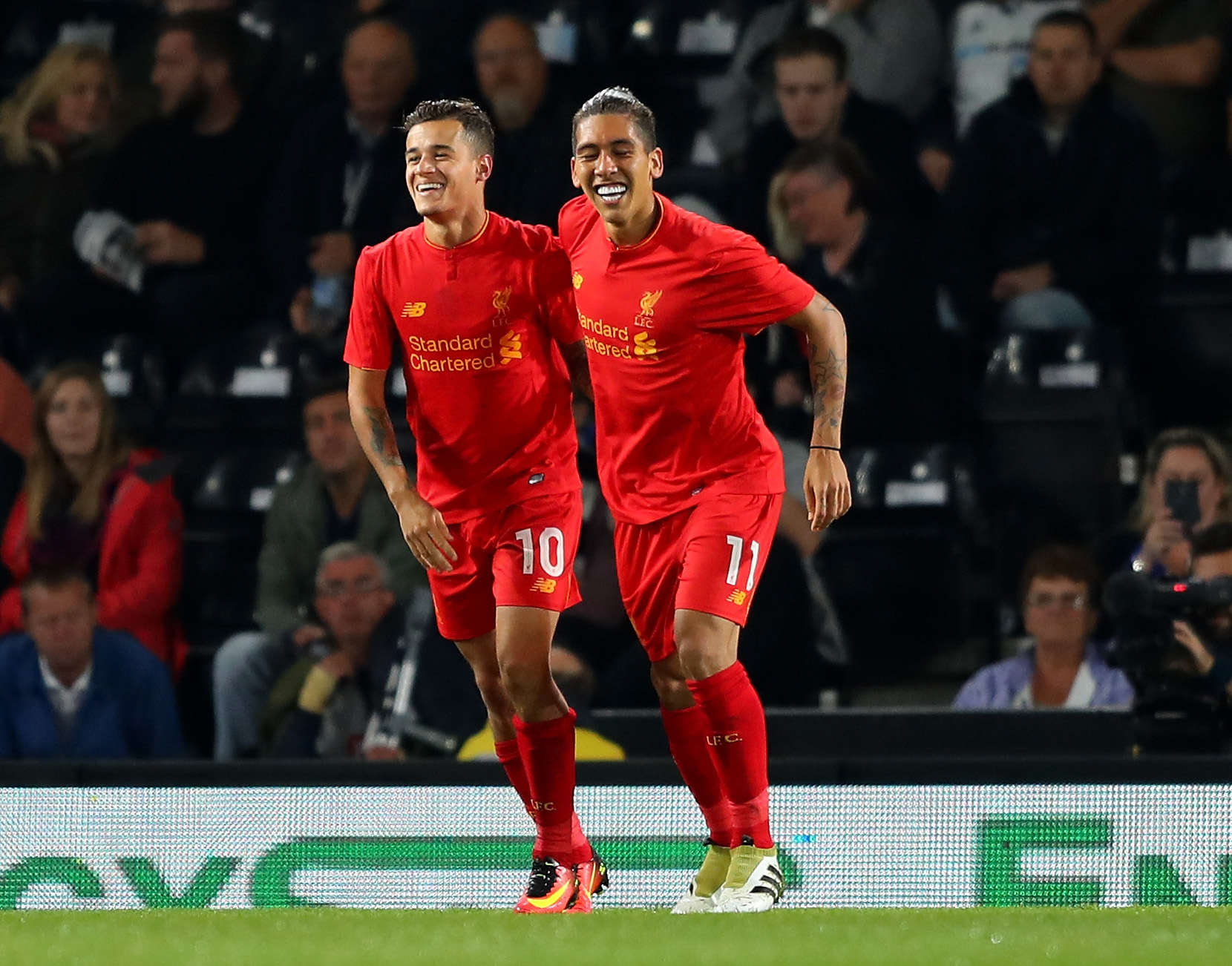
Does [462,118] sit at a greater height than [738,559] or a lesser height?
greater

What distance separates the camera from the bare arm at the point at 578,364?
5.78m

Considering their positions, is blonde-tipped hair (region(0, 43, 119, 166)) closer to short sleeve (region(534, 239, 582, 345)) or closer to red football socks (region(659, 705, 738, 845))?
short sleeve (region(534, 239, 582, 345))

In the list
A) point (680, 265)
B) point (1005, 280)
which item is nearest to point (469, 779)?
point (680, 265)

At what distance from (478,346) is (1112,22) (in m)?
5.09

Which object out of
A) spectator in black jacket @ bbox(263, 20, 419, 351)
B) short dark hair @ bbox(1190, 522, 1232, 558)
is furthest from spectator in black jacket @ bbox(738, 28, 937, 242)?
short dark hair @ bbox(1190, 522, 1232, 558)

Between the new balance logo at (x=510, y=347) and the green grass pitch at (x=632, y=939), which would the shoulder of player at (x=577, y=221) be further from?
the green grass pitch at (x=632, y=939)

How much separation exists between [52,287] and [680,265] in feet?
18.2

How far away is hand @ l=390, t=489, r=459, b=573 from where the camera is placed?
546cm

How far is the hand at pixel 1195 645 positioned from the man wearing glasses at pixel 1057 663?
0.96 meters

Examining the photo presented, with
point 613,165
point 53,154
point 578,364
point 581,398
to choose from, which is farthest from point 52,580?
point 613,165

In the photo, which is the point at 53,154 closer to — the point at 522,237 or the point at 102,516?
the point at 102,516

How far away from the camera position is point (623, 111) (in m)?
5.38

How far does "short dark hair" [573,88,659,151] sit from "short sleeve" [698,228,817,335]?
36cm

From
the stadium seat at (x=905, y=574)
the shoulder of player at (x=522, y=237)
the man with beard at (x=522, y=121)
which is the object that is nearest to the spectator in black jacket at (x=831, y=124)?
the man with beard at (x=522, y=121)
